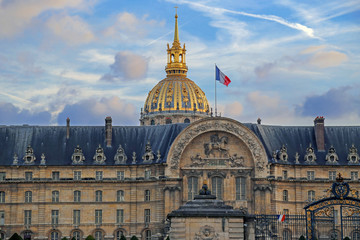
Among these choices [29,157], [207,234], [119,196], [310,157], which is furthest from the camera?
[310,157]

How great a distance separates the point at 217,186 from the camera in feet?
398

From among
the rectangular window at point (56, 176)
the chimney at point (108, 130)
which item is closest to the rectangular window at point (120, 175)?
the chimney at point (108, 130)

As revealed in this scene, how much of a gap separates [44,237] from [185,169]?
788 inches

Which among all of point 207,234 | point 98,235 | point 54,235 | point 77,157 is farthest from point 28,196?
point 207,234

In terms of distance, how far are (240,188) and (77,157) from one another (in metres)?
21.6

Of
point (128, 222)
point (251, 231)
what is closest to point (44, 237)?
point (128, 222)

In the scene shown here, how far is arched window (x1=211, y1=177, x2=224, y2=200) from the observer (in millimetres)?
121062

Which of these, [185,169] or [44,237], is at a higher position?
[185,169]

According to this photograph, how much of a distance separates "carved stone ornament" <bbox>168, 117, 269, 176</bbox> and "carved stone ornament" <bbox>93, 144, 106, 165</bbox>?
908cm

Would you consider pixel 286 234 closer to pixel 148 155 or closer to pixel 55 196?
pixel 148 155

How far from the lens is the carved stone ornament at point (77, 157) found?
12331cm

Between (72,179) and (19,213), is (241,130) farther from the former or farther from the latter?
(19,213)

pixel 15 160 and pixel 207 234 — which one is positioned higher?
pixel 15 160

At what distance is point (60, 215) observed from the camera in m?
122
